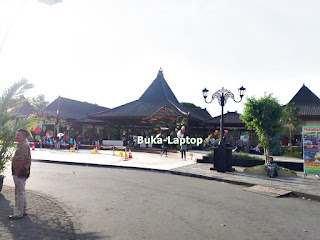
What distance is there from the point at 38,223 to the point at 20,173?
1038 millimetres

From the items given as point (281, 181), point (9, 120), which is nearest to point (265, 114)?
point (281, 181)

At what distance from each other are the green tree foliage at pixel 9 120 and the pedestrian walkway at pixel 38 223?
4.47ft

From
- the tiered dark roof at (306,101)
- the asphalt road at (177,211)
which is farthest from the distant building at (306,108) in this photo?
the asphalt road at (177,211)

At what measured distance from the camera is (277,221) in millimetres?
5320

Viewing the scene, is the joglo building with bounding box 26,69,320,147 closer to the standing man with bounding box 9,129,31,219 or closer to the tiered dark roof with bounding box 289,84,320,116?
the tiered dark roof with bounding box 289,84,320,116

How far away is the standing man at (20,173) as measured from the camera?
4.95 meters

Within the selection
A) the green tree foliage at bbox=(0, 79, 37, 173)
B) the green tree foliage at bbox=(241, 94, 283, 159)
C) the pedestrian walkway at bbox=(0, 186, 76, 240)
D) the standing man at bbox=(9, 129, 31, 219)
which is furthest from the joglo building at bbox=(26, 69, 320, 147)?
the standing man at bbox=(9, 129, 31, 219)

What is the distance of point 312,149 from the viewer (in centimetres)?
1075

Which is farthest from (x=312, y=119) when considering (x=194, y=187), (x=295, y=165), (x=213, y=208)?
(x=213, y=208)

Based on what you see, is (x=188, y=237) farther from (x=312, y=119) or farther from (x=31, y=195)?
(x=312, y=119)

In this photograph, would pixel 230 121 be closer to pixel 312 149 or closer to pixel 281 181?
pixel 312 149

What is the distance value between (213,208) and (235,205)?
734mm

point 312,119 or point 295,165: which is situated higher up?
point 312,119

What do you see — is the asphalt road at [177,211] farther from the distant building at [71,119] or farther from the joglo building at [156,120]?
the distant building at [71,119]
